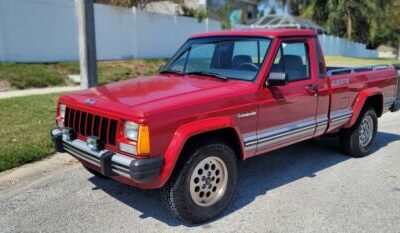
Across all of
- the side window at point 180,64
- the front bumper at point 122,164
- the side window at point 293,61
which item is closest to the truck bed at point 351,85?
the side window at point 293,61

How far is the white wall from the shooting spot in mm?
13977

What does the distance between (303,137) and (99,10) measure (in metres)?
14.0

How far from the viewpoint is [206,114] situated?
4.24 metres

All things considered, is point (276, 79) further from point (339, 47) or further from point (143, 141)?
point (339, 47)

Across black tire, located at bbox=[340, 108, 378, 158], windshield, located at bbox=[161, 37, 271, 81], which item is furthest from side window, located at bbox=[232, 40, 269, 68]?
black tire, located at bbox=[340, 108, 378, 158]

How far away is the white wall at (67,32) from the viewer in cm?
1398

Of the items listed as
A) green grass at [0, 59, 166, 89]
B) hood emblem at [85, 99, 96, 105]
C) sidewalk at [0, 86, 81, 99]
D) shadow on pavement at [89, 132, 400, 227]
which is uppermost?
hood emblem at [85, 99, 96, 105]

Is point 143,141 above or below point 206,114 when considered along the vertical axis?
below

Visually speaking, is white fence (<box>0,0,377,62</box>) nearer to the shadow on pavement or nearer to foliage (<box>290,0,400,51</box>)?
the shadow on pavement

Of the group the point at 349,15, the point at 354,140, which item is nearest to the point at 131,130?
the point at 354,140

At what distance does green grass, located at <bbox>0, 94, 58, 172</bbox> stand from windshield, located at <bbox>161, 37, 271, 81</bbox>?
2.30m

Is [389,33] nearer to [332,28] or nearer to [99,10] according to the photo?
[332,28]

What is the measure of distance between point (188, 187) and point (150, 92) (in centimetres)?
104

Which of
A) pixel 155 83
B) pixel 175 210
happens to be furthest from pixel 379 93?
pixel 175 210
